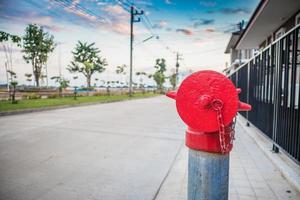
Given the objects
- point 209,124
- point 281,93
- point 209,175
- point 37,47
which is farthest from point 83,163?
point 37,47

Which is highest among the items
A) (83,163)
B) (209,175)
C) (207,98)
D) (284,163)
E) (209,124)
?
(207,98)

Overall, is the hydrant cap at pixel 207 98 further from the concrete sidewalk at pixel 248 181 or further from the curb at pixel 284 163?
the curb at pixel 284 163

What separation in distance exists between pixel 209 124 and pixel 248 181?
2548 millimetres

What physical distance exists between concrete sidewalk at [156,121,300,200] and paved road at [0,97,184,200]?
0.66 ft

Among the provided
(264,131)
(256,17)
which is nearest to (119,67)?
(256,17)

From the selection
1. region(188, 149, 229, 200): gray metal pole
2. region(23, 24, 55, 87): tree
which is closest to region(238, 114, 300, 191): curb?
region(188, 149, 229, 200): gray metal pole

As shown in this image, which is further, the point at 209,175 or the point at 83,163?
the point at 83,163

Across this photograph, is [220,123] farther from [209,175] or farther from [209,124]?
[209,175]

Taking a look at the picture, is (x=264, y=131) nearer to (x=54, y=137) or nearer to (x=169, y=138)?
(x=169, y=138)

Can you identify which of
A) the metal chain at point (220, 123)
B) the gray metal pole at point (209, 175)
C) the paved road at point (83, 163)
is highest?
the metal chain at point (220, 123)

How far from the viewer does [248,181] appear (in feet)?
11.7

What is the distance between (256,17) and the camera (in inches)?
393

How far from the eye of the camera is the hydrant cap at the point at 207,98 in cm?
153

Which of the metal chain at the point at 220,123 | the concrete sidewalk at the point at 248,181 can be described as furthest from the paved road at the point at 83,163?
the metal chain at the point at 220,123
